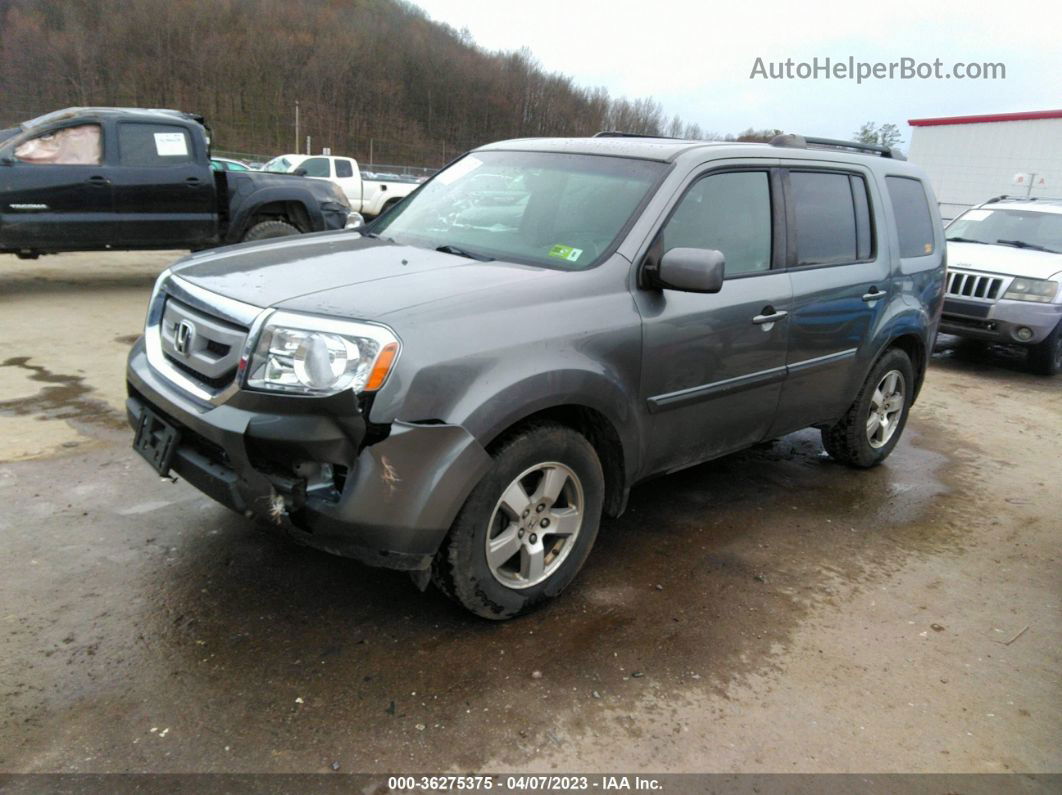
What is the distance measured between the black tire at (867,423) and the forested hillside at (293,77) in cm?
7226

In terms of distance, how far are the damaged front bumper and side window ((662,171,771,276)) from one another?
1.44m

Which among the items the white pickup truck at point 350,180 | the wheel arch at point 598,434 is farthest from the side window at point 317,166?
the wheel arch at point 598,434

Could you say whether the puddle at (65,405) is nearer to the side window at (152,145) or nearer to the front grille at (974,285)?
the side window at (152,145)

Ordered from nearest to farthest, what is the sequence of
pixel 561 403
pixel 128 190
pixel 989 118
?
pixel 561 403 < pixel 128 190 < pixel 989 118

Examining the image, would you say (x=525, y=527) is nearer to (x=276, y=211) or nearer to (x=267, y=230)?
(x=267, y=230)

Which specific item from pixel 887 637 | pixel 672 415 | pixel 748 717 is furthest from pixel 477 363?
pixel 887 637

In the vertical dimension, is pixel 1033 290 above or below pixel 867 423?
above

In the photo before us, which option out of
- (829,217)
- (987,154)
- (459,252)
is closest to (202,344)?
(459,252)

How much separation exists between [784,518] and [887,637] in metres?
1.14

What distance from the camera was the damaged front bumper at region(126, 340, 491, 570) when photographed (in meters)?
2.50

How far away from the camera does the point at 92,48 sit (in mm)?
79188

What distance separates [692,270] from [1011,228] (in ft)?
27.5

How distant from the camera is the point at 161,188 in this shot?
28.9ft

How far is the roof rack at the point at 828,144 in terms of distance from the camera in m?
4.35
